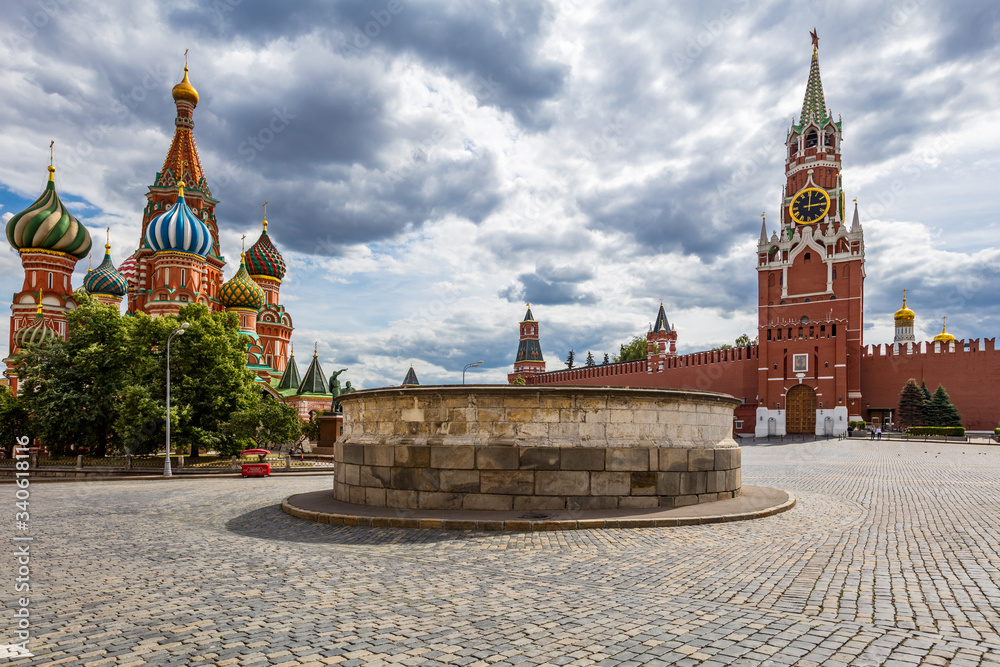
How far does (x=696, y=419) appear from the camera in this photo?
11773mm

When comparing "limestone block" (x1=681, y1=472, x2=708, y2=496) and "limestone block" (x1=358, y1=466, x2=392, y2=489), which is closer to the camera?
"limestone block" (x1=358, y1=466, x2=392, y2=489)

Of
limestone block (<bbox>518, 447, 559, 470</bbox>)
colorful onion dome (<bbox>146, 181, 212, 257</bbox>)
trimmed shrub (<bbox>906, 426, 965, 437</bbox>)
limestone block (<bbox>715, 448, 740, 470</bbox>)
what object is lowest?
trimmed shrub (<bbox>906, 426, 965, 437</bbox>)

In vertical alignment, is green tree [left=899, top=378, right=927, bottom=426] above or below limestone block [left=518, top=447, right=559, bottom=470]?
below

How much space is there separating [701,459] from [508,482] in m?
3.65

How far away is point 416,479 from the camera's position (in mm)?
10781

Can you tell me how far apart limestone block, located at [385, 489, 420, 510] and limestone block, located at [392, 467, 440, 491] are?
0.08m

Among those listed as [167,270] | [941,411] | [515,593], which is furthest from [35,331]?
[941,411]

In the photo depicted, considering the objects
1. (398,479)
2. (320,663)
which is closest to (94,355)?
(398,479)

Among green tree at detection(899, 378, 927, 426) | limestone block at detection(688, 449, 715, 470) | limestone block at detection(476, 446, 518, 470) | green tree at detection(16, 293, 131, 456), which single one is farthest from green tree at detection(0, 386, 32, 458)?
green tree at detection(899, 378, 927, 426)

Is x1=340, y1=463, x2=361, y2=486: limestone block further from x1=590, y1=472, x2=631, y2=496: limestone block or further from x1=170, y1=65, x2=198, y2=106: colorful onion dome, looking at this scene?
x1=170, y1=65, x2=198, y2=106: colorful onion dome

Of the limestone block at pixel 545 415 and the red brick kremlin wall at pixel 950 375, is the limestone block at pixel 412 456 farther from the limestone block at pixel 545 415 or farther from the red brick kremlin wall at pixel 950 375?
the red brick kremlin wall at pixel 950 375

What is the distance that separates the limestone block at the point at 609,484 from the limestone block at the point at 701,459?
1391mm

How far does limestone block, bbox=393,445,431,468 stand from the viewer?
35.3 feet

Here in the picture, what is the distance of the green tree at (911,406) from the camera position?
5291cm
